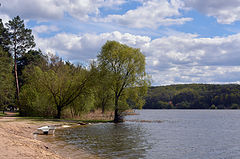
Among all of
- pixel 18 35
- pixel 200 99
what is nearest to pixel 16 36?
pixel 18 35

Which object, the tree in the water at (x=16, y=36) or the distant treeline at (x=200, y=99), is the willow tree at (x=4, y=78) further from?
the distant treeline at (x=200, y=99)

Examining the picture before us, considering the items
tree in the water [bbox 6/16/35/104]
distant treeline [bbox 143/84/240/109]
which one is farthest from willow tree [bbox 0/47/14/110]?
distant treeline [bbox 143/84/240/109]

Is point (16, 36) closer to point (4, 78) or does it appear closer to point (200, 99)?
point (4, 78)

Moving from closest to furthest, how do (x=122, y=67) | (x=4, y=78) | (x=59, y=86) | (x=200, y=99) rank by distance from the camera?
(x=59, y=86) < (x=122, y=67) < (x=4, y=78) < (x=200, y=99)

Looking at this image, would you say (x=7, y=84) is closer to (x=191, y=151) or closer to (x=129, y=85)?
(x=129, y=85)

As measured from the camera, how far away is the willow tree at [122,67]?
46.0 metres

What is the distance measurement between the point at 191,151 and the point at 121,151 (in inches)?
214

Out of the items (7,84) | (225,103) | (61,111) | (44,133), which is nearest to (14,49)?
(7,84)

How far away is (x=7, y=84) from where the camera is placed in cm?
4988

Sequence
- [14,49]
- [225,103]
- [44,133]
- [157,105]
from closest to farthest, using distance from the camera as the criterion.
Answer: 1. [44,133]
2. [14,49]
3. [225,103]
4. [157,105]

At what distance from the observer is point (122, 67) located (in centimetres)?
4647

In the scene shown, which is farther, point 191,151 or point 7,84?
point 7,84

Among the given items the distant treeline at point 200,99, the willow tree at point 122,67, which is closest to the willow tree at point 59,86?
the willow tree at point 122,67

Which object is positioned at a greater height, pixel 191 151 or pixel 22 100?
pixel 22 100
